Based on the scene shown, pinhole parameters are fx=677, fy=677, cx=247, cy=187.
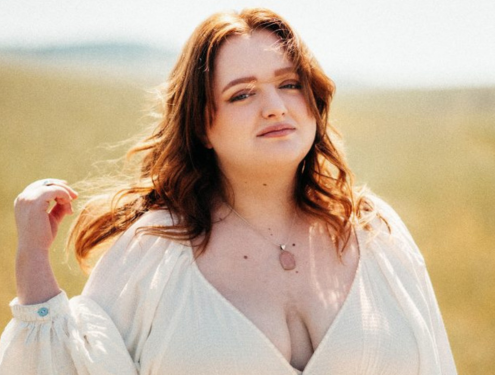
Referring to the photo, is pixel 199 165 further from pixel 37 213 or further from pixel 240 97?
pixel 37 213

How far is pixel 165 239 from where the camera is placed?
2299 millimetres

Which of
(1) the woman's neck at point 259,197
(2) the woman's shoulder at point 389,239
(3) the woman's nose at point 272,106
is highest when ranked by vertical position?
(3) the woman's nose at point 272,106

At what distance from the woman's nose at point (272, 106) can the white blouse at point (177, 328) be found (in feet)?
1.74

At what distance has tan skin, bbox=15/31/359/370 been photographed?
2146 mm

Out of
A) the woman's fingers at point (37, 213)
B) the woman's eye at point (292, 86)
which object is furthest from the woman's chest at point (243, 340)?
the woman's eye at point (292, 86)

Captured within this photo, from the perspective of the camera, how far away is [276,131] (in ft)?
7.27

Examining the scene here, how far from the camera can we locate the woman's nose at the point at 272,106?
86.7 inches

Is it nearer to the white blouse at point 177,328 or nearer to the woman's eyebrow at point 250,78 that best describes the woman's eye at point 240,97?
the woman's eyebrow at point 250,78

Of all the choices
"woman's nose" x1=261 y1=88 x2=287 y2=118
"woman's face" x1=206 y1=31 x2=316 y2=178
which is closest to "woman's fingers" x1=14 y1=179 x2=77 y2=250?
"woman's face" x1=206 y1=31 x2=316 y2=178

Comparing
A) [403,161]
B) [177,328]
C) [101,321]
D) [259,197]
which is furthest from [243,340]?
[403,161]

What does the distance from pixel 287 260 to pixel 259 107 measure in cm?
53

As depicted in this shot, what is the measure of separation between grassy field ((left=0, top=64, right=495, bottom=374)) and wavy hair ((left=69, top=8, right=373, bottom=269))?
37cm

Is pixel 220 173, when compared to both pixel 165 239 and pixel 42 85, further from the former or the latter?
pixel 42 85

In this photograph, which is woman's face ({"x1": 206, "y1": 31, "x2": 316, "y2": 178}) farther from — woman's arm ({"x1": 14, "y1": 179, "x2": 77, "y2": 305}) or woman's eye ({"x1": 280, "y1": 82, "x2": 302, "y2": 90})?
woman's arm ({"x1": 14, "y1": 179, "x2": 77, "y2": 305})
